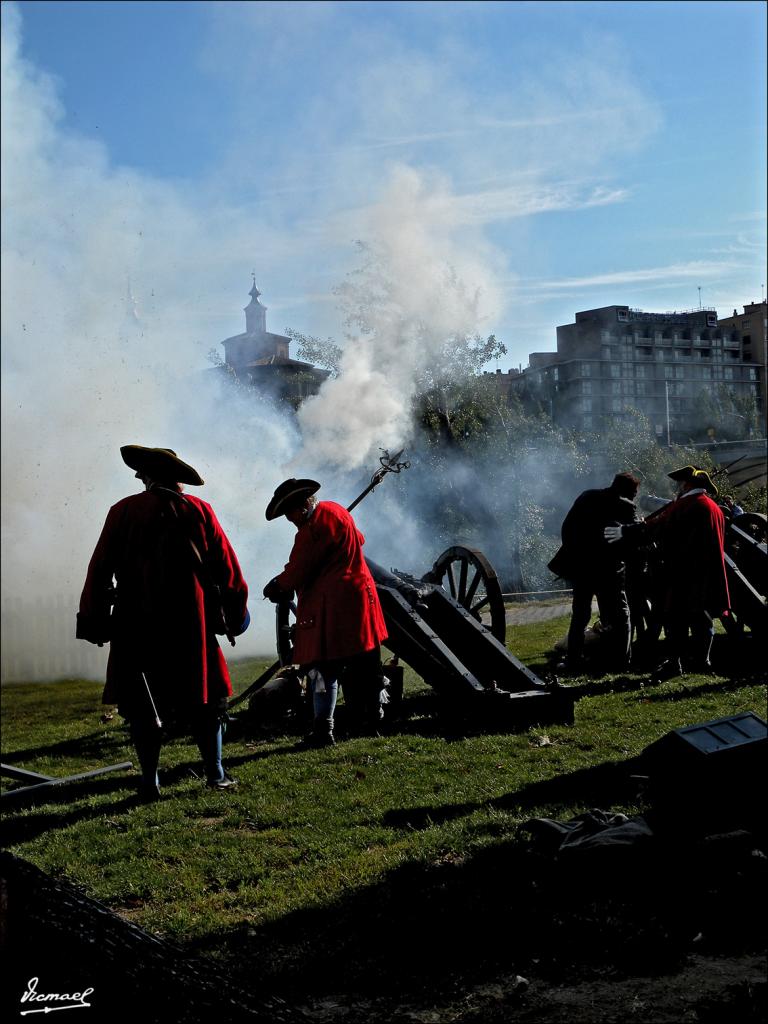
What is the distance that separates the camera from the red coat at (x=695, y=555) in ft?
25.4

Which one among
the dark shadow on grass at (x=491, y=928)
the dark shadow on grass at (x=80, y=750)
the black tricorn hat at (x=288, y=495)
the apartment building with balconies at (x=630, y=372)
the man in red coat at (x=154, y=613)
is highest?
the apartment building with balconies at (x=630, y=372)

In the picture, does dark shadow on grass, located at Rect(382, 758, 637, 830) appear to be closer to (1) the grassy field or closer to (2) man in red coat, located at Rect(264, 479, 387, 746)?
(1) the grassy field

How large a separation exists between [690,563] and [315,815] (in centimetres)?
405

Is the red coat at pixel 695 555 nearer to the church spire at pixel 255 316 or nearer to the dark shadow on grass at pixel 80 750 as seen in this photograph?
the dark shadow on grass at pixel 80 750

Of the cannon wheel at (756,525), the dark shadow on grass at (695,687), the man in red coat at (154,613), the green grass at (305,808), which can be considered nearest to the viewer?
the green grass at (305,808)

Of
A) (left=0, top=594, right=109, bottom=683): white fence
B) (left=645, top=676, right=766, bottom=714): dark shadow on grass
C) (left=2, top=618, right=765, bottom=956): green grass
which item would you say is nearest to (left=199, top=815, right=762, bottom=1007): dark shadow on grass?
(left=2, top=618, right=765, bottom=956): green grass

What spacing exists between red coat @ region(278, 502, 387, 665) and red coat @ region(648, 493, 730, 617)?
265 cm

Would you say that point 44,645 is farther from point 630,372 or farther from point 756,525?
point 630,372

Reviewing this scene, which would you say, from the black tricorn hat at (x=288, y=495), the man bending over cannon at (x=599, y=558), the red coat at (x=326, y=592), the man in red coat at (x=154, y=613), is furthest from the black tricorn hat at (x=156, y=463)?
the man bending over cannon at (x=599, y=558)

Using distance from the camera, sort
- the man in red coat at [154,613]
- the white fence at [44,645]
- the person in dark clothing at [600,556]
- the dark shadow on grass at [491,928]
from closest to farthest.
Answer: the dark shadow on grass at [491,928], the man in red coat at [154,613], the person in dark clothing at [600,556], the white fence at [44,645]

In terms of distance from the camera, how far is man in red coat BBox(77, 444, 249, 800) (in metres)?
5.08

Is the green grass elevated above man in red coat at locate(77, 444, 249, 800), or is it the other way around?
man in red coat at locate(77, 444, 249, 800)

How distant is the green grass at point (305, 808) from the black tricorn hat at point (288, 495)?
135cm
